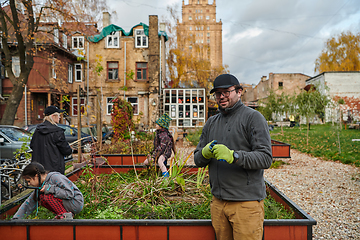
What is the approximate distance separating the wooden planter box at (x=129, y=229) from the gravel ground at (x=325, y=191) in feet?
5.72

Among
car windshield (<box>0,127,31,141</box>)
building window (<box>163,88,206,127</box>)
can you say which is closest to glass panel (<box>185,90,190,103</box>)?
building window (<box>163,88,206,127</box>)

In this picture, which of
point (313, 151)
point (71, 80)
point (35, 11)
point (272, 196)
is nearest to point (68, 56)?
point (71, 80)

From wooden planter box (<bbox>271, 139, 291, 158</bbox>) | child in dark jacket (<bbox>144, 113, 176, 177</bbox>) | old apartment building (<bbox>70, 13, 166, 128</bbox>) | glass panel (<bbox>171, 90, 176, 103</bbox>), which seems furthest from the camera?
old apartment building (<bbox>70, 13, 166, 128</bbox>)

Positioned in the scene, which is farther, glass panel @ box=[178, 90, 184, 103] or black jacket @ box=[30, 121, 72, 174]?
glass panel @ box=[178, 90, 184, 103]

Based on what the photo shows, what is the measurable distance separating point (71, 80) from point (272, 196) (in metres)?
23.5

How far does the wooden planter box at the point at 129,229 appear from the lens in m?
2.44

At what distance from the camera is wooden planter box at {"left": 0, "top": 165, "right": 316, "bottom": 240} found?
2438 millimetres

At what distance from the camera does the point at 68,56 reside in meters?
23.3

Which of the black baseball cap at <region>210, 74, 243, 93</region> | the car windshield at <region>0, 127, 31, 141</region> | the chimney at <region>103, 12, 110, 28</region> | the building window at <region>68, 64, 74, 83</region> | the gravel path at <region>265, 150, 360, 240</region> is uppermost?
the chimney at <region>103, 12, 110, 28</region>

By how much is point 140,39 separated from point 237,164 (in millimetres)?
22966

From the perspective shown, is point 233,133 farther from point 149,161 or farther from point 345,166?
point 345,166

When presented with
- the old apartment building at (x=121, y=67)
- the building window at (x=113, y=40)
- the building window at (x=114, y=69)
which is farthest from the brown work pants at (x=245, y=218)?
the building window at (x=113, y=40)

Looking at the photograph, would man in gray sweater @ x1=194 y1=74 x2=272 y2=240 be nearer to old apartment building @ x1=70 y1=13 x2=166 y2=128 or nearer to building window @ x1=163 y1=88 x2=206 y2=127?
building window @ x1=163 y1=88 x2=206 y2=127

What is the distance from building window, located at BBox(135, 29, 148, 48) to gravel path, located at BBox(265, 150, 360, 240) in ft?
57.7
